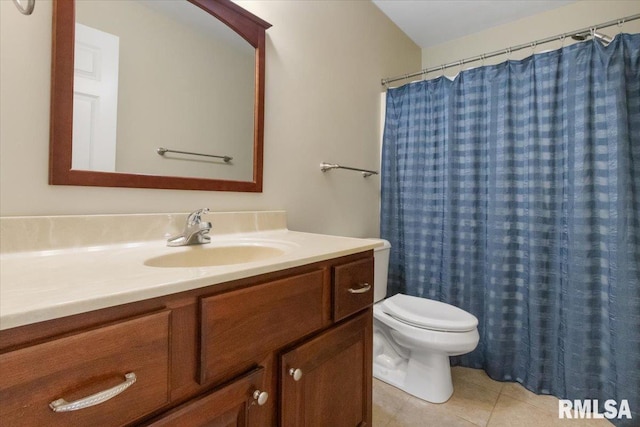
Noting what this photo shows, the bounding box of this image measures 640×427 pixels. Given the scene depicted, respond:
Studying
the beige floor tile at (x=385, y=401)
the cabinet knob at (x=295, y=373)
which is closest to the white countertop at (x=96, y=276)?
the cabinet knob at (x=295, y=373)

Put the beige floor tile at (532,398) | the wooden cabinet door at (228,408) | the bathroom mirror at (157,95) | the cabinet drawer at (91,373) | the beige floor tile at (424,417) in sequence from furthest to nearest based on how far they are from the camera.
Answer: the beige floor tile at (532,398), the beige floor tile at (424,417), the bathroom mirror at (157,95), the wooden cabinet door at (228,408), the cabinet drawer at (91,373)

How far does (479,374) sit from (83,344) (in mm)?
1991

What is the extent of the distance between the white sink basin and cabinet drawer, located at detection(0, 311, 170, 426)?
381mm

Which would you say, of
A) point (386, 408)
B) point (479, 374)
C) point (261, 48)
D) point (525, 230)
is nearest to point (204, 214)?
Result: point (261, 48)

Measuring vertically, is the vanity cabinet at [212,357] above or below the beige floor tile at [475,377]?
above

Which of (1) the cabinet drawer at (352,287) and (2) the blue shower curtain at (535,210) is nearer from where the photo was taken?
(1) the cabinet drawer at (352,287)

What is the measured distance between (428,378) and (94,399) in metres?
1.52

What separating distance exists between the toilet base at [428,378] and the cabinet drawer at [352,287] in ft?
2.46

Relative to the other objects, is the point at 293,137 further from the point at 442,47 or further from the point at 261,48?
the point at 442,47

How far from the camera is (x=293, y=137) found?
152 cm

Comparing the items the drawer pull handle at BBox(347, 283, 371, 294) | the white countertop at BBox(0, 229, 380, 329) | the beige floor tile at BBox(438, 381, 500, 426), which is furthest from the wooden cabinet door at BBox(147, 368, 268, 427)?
the beige floor tile at BBox(438, 381, 500, 426)

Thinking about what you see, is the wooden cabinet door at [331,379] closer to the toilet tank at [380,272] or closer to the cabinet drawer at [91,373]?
the cabinet drawer at [91,373]

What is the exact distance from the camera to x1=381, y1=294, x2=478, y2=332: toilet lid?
1.44 meters

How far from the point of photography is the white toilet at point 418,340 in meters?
1.44
